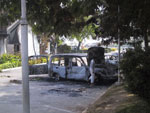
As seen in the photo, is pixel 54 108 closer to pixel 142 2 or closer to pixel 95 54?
pixel 142 2

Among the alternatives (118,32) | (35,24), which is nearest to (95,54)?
(118,32)

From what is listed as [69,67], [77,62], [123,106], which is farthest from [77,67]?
[123,106]

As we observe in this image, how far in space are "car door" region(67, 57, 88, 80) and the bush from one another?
23.8ft

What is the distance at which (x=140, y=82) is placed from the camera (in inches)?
227

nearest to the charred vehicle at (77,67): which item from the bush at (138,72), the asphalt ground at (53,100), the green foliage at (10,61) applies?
the asphalt ground at (53,100)

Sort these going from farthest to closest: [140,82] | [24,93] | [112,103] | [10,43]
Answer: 1. [10,43]
2. [112,103]
3. [140,82]
4. [24,93]

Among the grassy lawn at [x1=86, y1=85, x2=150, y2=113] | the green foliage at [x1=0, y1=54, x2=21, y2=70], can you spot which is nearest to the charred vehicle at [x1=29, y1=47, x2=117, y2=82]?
the grassy lawn at [x1=86, y1=85, x2=150, y2=113]

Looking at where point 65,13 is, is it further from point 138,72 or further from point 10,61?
point 10,61

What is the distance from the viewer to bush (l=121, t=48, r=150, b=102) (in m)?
5.75

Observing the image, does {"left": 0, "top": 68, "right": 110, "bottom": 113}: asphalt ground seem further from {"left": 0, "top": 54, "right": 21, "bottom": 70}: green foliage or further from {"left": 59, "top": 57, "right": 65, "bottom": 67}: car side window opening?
{"left": 0, "top": 54, "right": 21, "bottom": 70}: green foliage

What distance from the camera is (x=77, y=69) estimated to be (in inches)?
543

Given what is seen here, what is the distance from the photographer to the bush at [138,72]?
18.9 ft

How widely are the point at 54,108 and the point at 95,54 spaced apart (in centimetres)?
731

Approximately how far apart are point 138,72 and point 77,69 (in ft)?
26.8
